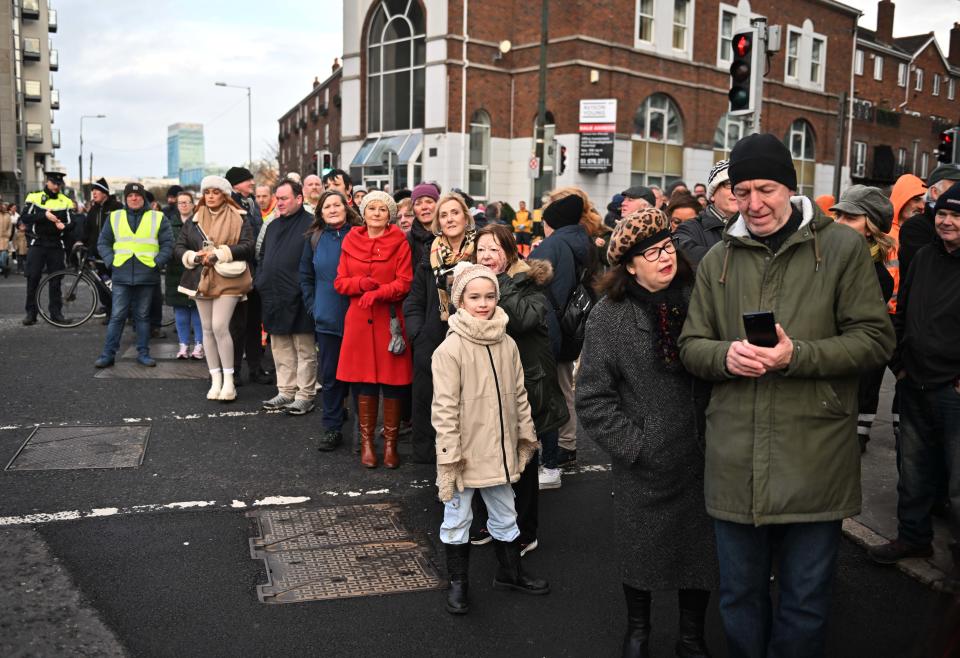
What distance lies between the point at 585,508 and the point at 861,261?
3122 millimetres

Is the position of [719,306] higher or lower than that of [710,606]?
higher

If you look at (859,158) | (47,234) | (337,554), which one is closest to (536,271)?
(337,554)

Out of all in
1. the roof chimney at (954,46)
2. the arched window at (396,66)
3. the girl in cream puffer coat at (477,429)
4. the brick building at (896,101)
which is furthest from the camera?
the roof chimney at (954,46)

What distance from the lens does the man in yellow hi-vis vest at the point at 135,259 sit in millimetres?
10430

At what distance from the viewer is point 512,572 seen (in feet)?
15.0

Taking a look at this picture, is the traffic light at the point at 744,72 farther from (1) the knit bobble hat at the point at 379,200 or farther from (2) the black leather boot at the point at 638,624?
(2) the black leather boot at the point at 638,624

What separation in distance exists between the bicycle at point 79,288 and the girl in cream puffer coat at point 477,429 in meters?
10.3

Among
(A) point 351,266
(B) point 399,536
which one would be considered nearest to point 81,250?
(A) point 351,266

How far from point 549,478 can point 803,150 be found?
38.2m

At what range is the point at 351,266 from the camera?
267 inches

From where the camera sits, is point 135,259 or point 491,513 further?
point 135,259

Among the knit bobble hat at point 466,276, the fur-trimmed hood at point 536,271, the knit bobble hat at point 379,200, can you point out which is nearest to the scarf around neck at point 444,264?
the fur-trimmed hood at point 536,271

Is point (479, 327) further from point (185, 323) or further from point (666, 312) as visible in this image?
point (185, 323)

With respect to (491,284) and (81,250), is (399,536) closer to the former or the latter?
(491,284)
